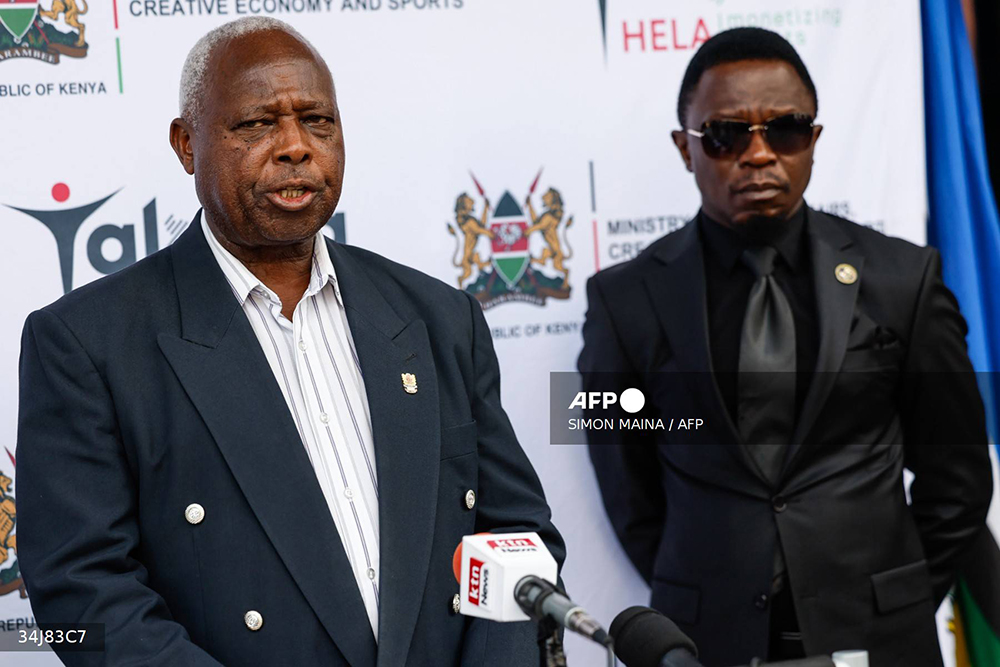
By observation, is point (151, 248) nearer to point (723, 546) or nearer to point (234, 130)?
point (234, 130)

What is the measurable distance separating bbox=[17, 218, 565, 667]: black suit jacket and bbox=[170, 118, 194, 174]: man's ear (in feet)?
0.79

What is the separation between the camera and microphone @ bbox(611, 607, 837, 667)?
5.51 ft

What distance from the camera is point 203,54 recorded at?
263 cm

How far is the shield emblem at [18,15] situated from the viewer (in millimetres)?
3355

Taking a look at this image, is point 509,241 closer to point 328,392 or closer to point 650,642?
point 328,392

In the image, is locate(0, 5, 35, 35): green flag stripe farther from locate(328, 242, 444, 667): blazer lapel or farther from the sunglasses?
the sunglasses

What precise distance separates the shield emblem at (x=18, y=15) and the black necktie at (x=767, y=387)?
7.02ft

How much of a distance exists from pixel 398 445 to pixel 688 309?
51.5 inches

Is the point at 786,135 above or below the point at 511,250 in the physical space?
above

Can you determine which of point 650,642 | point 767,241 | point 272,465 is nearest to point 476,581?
point 650,642

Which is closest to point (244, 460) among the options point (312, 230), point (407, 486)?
point (407, 486)

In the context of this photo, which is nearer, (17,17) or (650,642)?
→ (650,642)

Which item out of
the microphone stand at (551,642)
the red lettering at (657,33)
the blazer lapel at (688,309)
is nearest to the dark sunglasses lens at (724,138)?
the blazer lapel at (688,309)

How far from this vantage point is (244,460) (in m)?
2.35
